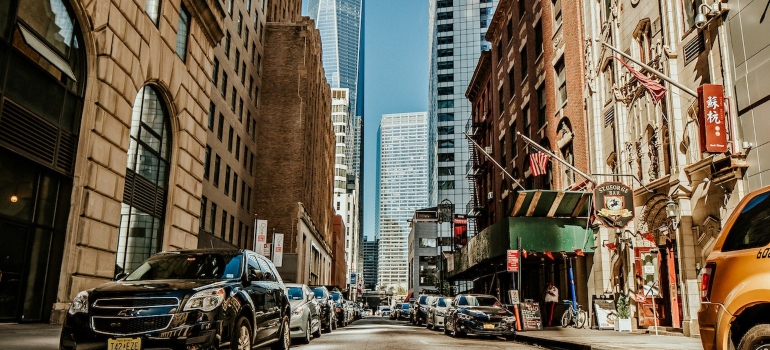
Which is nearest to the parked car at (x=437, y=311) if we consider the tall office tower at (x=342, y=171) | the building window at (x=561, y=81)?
the building window at (x=561, y=81)

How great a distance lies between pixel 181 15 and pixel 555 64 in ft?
56.7

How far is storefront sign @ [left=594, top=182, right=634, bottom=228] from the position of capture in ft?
65.5

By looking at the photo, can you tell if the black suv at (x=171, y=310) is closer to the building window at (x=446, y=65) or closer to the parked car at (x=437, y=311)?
the parked car at (x=437, y=311)

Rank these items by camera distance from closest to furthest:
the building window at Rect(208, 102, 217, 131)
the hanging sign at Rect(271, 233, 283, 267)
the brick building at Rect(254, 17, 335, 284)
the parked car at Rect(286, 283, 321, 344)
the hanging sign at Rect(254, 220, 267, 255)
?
the parked car at Rect(286, 283, 321, 344), the building window at Rect(208, 102, 217, 131), the hanging sign at Rect(254, 220, 267, 255), the hanging sign at Rect(271, 233, 283, 267), the brick building at Rect(254, 17, 335, 284)

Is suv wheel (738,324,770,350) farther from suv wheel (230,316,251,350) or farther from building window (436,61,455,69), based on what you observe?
building window (436,61,455,69)

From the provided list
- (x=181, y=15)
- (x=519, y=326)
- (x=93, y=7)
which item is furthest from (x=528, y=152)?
(x=93, y=7)

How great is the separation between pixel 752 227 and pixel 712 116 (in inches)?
407

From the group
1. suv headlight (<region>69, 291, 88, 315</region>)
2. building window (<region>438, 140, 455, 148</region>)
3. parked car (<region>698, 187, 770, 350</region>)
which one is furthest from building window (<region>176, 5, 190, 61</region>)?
building window (<region>438, 140, 455, 148</region>)

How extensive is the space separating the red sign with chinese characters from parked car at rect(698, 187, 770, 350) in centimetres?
967

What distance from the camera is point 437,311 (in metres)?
26.9

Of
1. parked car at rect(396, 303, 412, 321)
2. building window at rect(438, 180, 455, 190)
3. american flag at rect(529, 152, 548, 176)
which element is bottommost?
parked car at rect(396, 303, 412, 321)

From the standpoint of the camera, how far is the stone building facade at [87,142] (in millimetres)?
13266

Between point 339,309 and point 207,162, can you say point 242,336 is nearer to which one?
point 339,309

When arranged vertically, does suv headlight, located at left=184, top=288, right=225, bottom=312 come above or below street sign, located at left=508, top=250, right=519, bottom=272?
below
